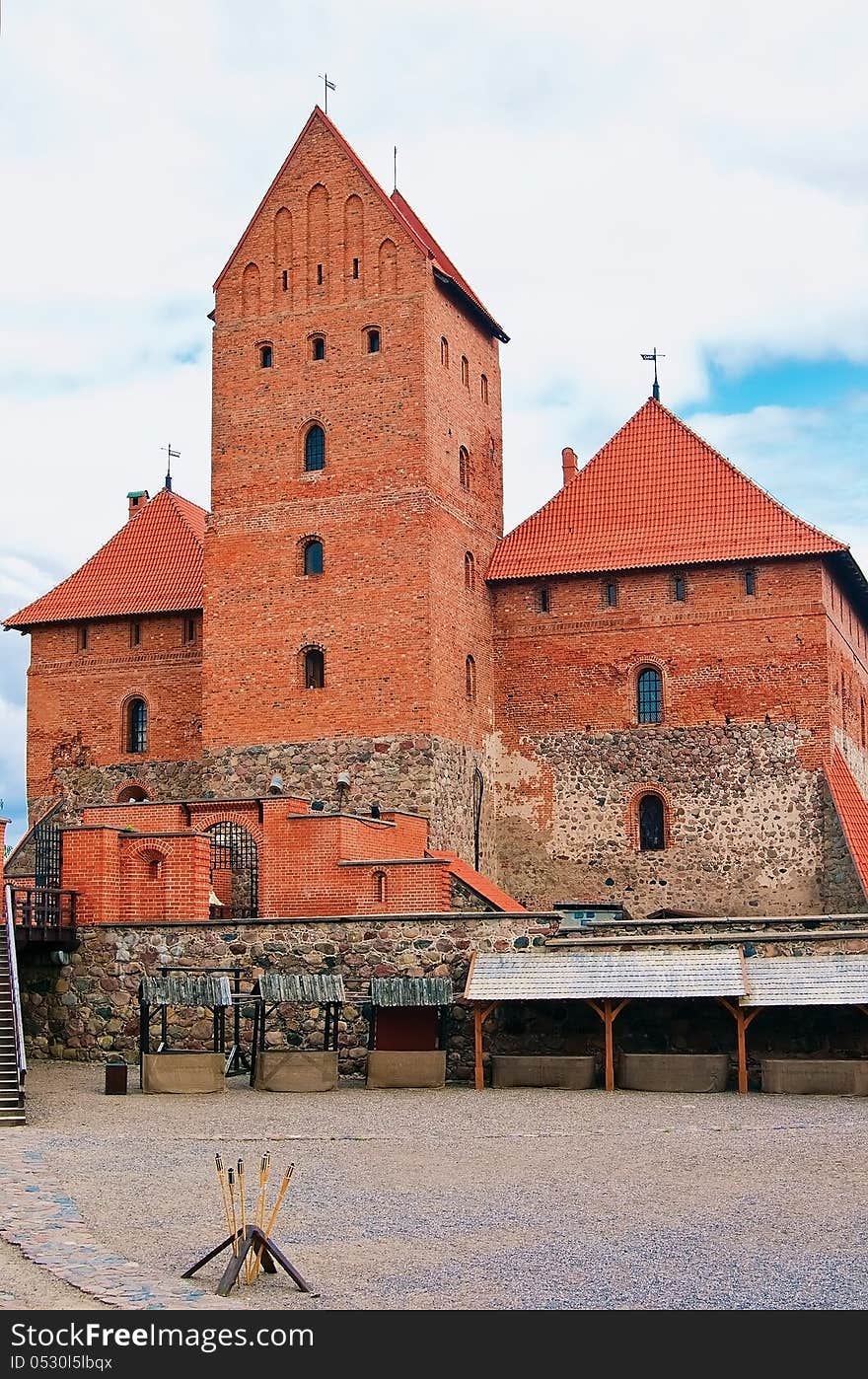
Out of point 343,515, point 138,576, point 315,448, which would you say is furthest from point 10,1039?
point 138,576

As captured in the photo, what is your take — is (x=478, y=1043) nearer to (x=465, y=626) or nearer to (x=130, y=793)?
(x=465, y=626)

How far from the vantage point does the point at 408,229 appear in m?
30.8

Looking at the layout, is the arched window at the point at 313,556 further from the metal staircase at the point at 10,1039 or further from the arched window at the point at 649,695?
the metal staircase at the point at 10,1039

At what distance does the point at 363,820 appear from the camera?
25797 millimetres

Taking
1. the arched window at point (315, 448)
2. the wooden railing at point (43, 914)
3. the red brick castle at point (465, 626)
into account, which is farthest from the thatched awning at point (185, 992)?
the arched window at point (315, 448)

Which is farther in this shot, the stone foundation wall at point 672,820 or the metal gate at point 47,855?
the stone foundation wall at point 672,820

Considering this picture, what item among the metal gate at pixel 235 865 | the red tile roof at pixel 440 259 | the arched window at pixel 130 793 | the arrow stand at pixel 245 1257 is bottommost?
the arrow stand at pixel 245 1257

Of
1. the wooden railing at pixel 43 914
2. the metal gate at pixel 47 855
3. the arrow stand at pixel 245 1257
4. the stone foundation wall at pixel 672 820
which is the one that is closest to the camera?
the arrow stand at pixel 245 1257

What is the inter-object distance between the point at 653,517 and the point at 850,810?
7014mm

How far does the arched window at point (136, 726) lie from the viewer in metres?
33.9

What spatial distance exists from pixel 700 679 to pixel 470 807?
4.79 meters

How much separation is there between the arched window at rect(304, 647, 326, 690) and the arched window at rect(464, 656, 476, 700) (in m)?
2.64

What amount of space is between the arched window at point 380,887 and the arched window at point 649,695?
8.49m

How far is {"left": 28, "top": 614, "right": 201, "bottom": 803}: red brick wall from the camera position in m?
33.5
